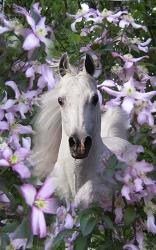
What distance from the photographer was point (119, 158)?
139cm

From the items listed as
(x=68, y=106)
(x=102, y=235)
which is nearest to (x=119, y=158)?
(x=102, y=235)

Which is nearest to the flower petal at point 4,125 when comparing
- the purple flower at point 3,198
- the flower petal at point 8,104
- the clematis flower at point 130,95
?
the flower petal at point 8,104

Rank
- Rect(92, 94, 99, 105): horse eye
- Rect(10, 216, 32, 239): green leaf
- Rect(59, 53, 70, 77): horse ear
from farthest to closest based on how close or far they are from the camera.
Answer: Rect(59, 53, 70, 77): horse ear → Rect(92, 94, 99, 105): horse eye → Rect(10, 216, 32, 239): green leaf

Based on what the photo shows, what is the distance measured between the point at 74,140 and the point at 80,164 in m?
0.33

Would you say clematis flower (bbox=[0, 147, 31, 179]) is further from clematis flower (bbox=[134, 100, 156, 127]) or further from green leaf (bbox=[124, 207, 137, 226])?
clematis flower (bbox=[134, 100, 156, 127])

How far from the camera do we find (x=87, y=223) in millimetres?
1338

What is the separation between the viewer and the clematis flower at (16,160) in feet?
4.39

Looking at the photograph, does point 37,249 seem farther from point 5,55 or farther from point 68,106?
point 5,55

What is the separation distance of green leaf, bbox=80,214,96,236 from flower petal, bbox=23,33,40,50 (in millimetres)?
543

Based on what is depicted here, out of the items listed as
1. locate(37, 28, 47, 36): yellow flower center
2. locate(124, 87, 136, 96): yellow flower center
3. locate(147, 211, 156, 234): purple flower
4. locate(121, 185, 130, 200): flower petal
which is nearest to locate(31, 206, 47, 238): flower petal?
locate(121, 185, 130, 200): flower petal

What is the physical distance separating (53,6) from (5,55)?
218cm

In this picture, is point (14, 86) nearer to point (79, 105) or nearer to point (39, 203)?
point (79, 105)

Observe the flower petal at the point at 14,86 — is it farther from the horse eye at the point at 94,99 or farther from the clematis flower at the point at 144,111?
the clematis flower at the point at 144,111

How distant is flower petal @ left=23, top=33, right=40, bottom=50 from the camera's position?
156 centimetres
